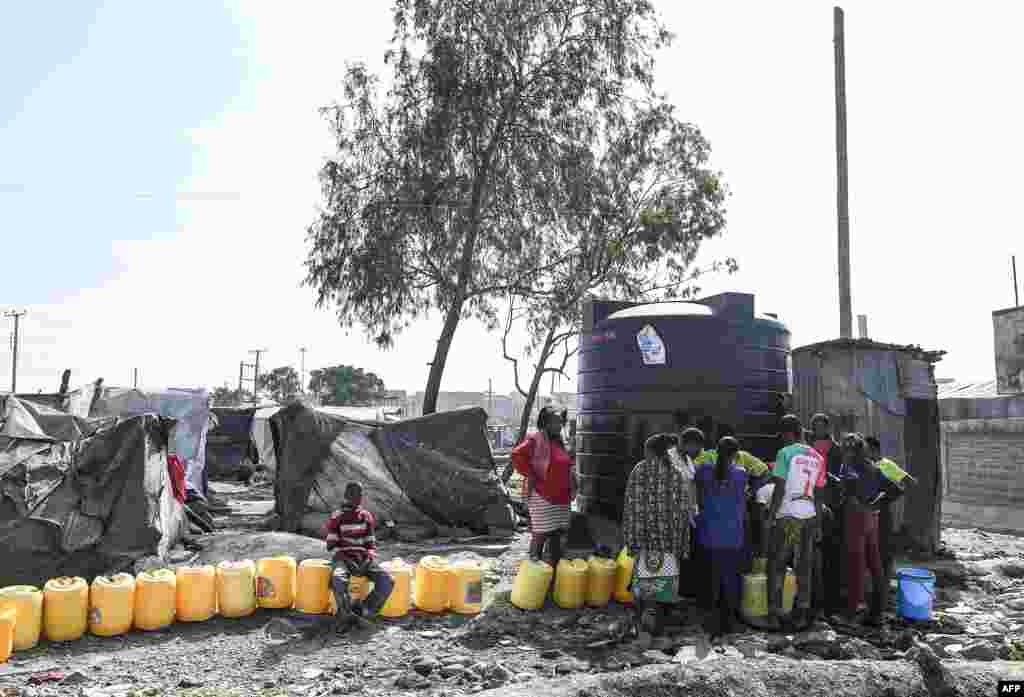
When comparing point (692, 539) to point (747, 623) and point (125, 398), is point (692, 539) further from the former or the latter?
point (125, 398)

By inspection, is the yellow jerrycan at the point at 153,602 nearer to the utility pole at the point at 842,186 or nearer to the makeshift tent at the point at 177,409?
the makeshift tent at the point at 177,409

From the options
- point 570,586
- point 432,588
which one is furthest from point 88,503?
point 570,586

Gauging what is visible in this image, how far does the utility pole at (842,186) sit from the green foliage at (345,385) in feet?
166

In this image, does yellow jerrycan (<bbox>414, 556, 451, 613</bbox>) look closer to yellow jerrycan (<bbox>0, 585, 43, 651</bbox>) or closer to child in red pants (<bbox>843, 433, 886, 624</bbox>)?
yellow jerrycan (<bbox>0, 585, 43, 651</bbox>)

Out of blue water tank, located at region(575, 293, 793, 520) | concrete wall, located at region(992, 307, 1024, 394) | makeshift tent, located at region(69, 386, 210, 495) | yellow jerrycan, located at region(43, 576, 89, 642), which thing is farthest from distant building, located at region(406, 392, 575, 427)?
yellow jerrycan, located at region(43, 576, 89, 642)

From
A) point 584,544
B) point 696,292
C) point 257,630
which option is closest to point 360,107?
point 696,292

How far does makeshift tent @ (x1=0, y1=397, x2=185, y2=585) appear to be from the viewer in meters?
7.23

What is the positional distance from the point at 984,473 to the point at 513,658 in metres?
12.7

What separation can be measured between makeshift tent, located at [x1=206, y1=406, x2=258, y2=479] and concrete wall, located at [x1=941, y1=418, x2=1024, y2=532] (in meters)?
16.7

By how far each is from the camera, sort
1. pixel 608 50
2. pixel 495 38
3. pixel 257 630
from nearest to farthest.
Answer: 1. pixel 257 630
2. pixel 495 38
3. pixel 608 50

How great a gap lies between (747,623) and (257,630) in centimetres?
390

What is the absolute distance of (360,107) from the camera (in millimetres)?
19516

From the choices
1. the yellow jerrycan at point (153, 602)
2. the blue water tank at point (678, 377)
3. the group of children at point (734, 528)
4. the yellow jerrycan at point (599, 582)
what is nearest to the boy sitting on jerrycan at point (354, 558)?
the group of children at point (734, 528)

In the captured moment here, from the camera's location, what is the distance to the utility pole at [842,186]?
527 inches
